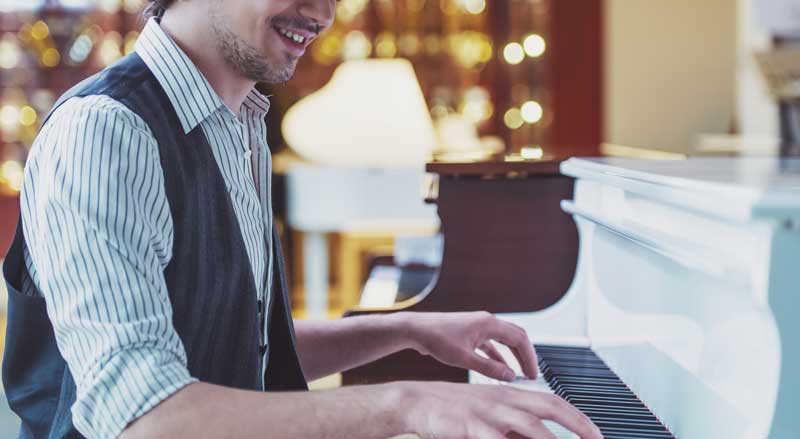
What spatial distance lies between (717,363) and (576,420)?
26 centimetres

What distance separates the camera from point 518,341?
139 centimetres

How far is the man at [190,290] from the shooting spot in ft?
3.10

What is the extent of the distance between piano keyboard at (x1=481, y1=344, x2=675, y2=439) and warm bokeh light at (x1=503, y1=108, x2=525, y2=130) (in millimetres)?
6359

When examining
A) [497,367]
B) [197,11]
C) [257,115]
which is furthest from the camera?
[257,115]

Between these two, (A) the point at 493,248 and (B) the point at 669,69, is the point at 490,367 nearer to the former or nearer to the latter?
(A) the point at 493,248

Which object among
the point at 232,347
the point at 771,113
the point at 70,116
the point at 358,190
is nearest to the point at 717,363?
the point at 232,347

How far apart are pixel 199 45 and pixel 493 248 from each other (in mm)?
889

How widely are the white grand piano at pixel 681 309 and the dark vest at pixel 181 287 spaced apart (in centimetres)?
44

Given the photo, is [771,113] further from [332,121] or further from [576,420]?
[576,420]

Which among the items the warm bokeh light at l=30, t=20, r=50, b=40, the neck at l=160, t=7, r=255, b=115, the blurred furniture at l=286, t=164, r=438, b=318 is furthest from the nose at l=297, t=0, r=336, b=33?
the warm bokeh light at l=30, t=20, r=50, b=40

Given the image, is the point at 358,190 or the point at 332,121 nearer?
the point at 332,121

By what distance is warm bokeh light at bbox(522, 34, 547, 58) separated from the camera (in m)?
7.79

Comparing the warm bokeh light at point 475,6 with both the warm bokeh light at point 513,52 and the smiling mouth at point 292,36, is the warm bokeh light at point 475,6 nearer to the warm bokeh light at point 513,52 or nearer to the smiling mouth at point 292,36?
the warm bokeh light at point 513,52

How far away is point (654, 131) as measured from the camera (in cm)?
744
